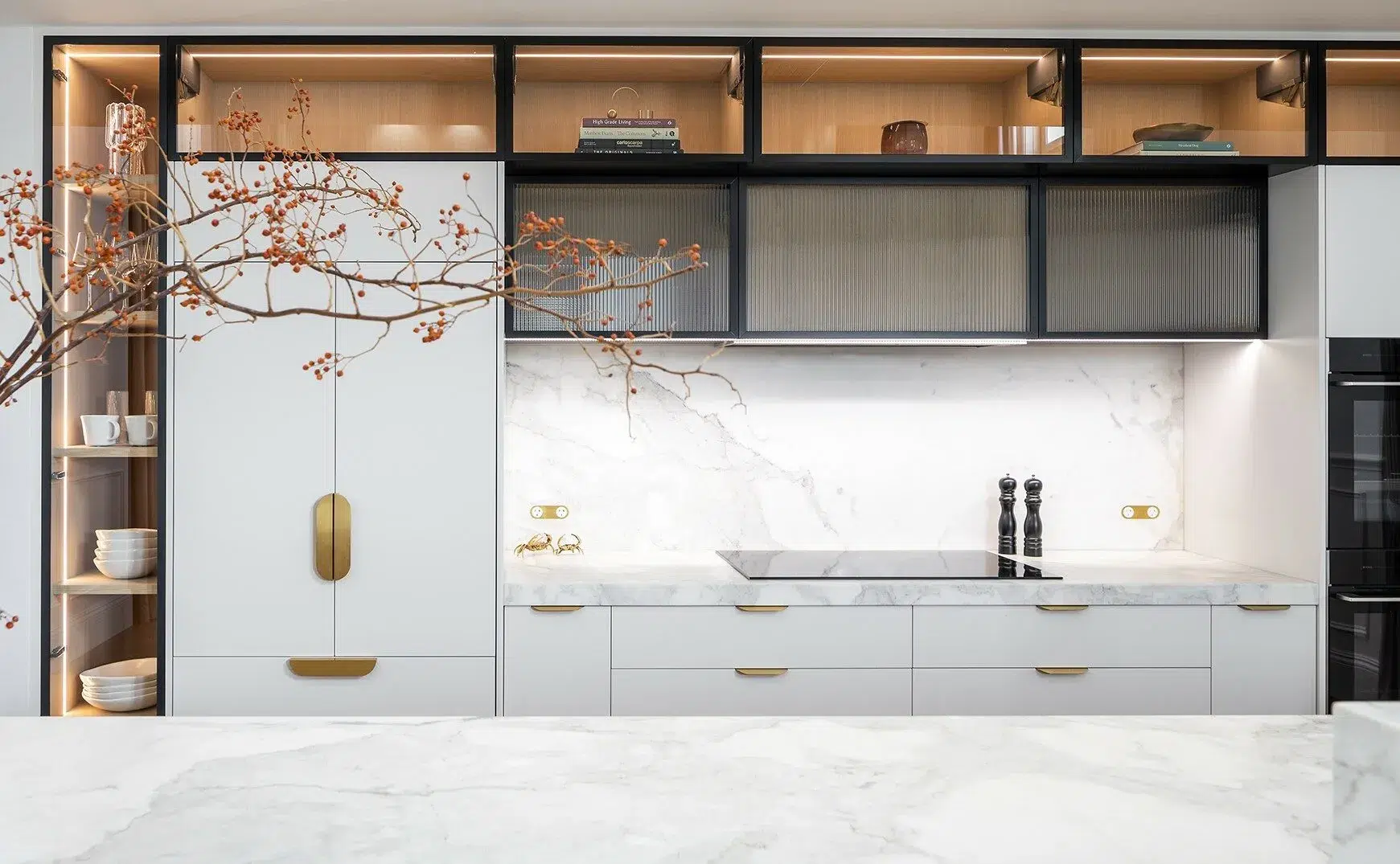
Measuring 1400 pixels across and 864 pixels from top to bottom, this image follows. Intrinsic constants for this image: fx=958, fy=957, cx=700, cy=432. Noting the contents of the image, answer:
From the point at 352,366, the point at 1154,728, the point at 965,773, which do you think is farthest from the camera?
the point at 352,366

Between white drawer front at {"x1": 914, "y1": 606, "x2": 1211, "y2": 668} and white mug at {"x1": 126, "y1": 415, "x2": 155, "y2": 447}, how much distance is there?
2351 mm

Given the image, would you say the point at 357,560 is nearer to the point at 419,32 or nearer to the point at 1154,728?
the point at 419,32

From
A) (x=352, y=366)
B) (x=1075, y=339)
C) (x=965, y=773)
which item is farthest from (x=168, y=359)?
(x=1075, y=339)

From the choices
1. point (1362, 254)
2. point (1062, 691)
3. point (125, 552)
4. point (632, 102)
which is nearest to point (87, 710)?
point (125, 552)

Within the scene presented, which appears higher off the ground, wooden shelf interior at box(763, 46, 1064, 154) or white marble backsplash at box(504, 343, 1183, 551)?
wooden shelf interior at box(763, 46, 1064, 154)

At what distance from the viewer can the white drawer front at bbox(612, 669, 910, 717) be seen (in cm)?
283

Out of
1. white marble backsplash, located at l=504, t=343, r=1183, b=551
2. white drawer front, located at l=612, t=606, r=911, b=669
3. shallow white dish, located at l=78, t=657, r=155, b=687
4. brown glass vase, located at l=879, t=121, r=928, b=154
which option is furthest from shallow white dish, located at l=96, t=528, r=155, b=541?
brown glass vase, located at l=879, t=121, r=928, b=154

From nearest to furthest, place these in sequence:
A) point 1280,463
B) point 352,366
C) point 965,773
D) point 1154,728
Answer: point 965,773 < point 1154,728 < point 352,366 < point 1280,463

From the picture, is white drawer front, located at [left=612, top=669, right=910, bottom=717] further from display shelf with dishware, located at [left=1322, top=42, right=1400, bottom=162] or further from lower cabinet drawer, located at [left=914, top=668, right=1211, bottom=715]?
display shelf with dishware, located at [left=1322, top=42, right=1400, bottom=162]

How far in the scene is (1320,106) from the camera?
2930 millimetres

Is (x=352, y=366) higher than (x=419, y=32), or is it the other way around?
(x=419, y=32)

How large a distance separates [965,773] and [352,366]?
2183 millimetres

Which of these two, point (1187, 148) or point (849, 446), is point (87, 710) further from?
point (1187, 148)

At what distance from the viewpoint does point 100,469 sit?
9.54 ft
